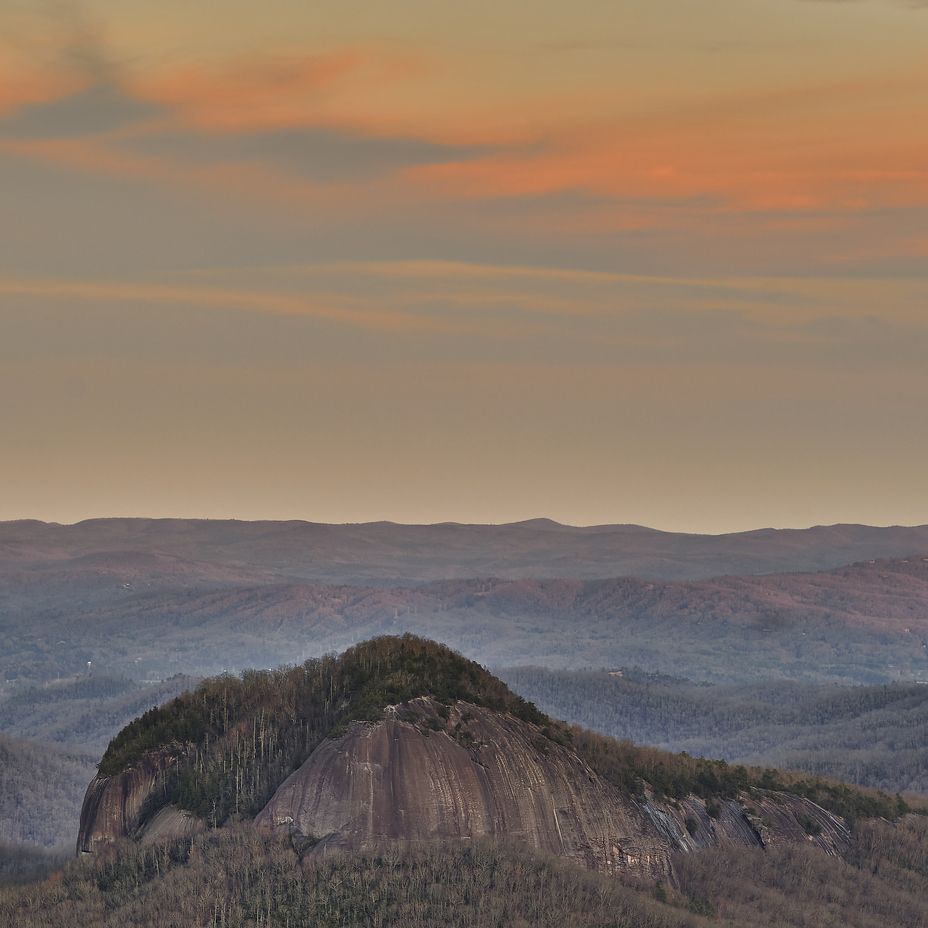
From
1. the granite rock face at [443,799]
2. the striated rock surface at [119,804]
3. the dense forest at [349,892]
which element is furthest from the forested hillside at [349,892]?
the striated rock surface at [119,804]

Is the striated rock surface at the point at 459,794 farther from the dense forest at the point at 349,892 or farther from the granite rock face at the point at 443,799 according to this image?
the dense forest at the point at 349,892

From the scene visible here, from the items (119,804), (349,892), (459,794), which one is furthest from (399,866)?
(119,804)

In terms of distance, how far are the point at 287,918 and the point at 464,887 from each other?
347 inches

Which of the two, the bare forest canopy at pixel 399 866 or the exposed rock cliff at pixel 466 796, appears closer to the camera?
the bare forest canopy at pixel 399 866

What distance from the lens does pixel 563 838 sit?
222ft

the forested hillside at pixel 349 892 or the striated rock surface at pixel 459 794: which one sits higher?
the striated rock surface at pixel 459 794

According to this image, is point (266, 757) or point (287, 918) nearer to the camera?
point (287, 918)

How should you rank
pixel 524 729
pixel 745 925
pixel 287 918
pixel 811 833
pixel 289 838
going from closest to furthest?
pixel 287 918
pixel 289 838
pixel 745 925
pixel 524 729
pixel 811 833

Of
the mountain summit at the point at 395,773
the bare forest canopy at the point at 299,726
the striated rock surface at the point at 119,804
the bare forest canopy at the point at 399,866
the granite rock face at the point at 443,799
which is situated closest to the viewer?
the bare forest canopy at the point at 399,866

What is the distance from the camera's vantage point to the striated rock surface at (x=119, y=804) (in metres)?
69.5

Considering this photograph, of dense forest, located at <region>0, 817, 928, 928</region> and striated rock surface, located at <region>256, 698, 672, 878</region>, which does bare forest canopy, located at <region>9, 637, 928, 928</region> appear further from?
striated rock surface, located at <region>256, 698, 672, 878</region>

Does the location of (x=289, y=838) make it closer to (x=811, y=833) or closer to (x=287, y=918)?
(x=287, y=918)

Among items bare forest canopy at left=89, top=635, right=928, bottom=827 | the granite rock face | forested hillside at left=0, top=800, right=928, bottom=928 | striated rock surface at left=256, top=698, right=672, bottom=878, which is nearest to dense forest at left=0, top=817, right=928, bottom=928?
forested hillside at left=0, top=800, right=928, bottom=928

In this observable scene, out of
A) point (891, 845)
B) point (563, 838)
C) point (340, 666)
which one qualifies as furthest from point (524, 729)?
point (891, 845)
